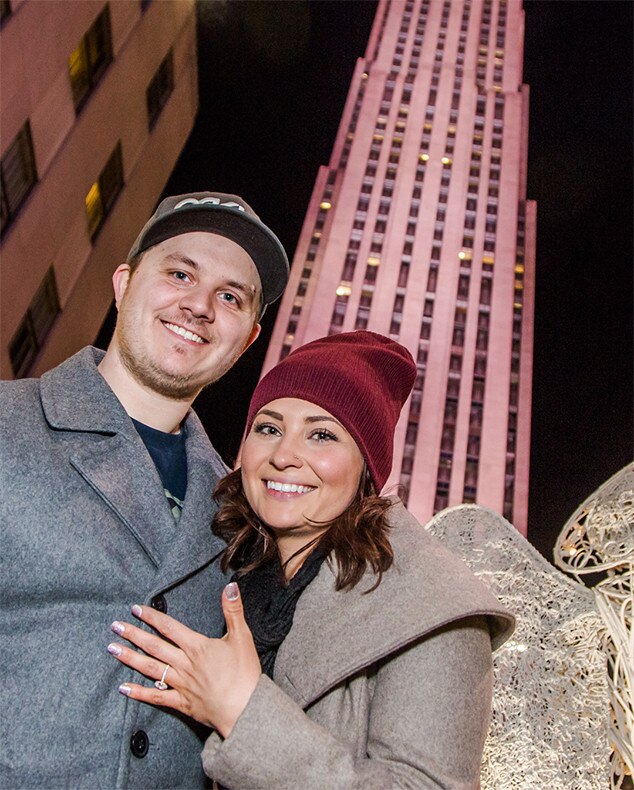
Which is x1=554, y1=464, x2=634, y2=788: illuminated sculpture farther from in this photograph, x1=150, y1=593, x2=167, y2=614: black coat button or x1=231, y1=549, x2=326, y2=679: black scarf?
x1=150, y1=593, x2=167, y2=614: black coat button

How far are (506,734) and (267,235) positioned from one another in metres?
2.21

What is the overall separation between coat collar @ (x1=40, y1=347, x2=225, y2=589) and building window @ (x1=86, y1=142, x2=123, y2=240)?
983 centimetres

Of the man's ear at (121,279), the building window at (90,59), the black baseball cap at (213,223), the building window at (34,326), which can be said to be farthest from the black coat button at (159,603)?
the building window at (90,59)

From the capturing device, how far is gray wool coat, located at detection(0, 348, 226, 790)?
1874mm

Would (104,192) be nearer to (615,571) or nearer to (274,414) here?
(274,414)

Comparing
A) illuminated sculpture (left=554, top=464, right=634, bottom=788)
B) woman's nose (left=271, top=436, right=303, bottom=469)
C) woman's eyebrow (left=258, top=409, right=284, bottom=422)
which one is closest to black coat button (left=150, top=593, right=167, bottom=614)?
woman's nose (left=271, top=436, right=303, bottom=469)

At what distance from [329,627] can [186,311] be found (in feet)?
4.19

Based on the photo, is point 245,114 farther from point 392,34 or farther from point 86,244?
point 392,34

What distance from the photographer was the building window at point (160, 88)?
13.3 meters

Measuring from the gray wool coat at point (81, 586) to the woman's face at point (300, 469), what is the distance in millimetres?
274

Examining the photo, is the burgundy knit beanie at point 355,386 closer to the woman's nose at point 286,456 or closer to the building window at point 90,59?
the woman's nose at point 286,456

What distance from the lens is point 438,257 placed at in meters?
39.2

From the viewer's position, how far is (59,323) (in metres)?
10.9

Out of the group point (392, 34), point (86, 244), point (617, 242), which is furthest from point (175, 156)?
point (392, 34)
